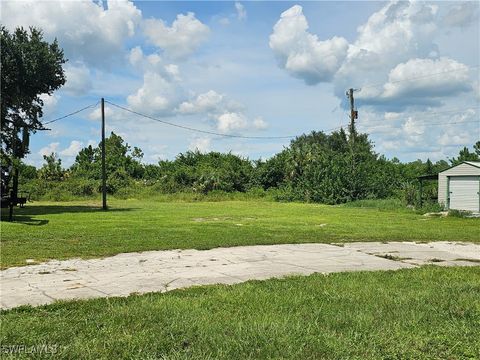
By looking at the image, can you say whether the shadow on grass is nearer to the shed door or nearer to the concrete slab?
the concrete slab

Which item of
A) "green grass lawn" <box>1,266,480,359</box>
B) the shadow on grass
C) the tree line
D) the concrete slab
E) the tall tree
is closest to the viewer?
"green grass lawn" <box>1,266,480,359</box>

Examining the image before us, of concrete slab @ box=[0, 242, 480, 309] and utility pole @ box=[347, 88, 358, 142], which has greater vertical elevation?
utility pole @ box=[347, 88, 358, 142]

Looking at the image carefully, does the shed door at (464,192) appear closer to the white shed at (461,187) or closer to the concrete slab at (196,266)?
the white shed at (461,187)

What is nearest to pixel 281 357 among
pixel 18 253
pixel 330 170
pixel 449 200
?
pixel 18 253

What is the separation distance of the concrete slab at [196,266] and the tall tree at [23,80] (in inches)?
568

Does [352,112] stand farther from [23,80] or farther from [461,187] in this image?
[23,80]

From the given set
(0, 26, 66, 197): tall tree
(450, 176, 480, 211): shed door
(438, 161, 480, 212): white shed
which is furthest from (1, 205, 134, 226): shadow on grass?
(450, 176, 480, 211): shed door

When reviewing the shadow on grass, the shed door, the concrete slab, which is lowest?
the concrete slab

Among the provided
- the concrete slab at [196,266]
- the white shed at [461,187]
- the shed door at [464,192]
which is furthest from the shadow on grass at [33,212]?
the shed door at [464,192]

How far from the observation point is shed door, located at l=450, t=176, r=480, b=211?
25.4 m

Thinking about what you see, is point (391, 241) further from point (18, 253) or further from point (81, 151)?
point (81, 151)

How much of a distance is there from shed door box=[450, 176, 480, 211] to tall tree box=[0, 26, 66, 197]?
21.4 m

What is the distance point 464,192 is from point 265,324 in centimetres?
2436

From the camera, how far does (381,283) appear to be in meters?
6.54
